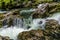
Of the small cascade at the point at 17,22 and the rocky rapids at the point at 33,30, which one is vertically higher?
the small cascade at the point at 17,22

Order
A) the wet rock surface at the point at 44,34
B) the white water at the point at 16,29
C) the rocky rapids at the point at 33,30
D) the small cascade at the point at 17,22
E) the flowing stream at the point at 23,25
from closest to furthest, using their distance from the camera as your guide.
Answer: the wet rock surface at the point at 44,34, the rocky rapids at the point at 33,30, the white water at the point at 16,29, the flowing stream at the point at 23,25, the small cascade at the point at 17,22

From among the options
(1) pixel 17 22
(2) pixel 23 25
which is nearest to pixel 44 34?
(2) pixel 23 25

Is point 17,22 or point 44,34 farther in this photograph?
point 17,22

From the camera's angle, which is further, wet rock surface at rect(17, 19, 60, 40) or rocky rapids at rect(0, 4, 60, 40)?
rocky rapids at rect(0, 4, 60, 40)

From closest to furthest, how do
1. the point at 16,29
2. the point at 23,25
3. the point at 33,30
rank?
the point at 33,30, the point at 16,29, the point at 23,25

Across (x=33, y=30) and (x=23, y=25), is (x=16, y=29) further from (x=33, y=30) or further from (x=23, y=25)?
(x=33, y=30)

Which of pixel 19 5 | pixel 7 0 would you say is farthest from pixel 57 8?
pixel 7 0

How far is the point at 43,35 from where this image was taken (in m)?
13.3

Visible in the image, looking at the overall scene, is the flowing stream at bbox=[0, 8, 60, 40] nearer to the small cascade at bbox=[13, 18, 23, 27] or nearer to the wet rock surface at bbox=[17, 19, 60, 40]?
the small cascade at bbox=[13, 18, 23, 27]

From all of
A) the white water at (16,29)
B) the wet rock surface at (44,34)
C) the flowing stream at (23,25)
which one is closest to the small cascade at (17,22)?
the flowing stream at (23,25)

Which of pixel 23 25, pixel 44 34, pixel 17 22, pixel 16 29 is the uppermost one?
pixel 17 22

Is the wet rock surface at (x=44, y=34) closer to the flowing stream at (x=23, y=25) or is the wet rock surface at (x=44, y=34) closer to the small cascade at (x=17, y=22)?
the flowing stream at (x=23, y=25)

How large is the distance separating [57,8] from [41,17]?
255 cm

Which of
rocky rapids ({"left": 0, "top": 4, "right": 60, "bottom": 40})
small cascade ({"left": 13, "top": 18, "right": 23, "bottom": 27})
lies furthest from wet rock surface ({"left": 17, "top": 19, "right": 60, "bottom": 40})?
small cascade ({"left": 13, "top": 18, "right": 23, "bottom": 27})
